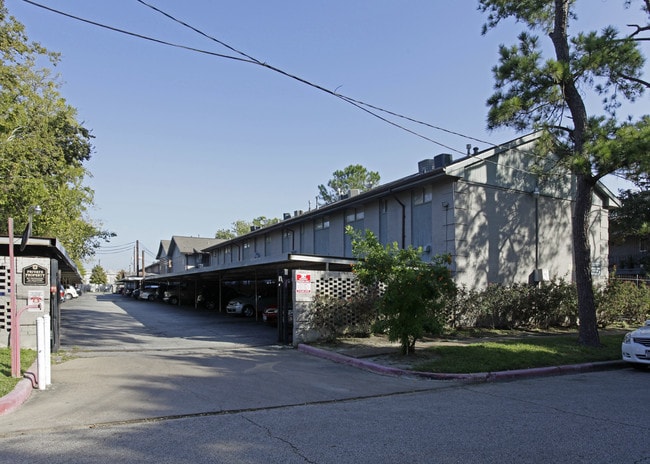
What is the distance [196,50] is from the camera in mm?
10367

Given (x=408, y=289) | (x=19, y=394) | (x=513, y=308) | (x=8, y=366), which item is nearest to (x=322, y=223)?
(x=513, y=308)

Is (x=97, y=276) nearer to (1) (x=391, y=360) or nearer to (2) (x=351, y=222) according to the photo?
(2) (x=351, y=222)

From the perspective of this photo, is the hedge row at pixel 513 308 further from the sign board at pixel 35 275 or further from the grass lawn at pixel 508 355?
the sign board at pixel 35 275

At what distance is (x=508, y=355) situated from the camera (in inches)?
464

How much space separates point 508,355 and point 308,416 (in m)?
6.87

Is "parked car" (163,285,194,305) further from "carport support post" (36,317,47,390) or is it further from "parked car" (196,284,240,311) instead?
"carport support post" (36,317,47,390)

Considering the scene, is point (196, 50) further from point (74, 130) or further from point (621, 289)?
point (621, 289)

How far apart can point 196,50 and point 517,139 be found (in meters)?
14.4

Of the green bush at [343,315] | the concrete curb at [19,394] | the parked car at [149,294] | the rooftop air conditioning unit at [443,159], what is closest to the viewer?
the concrete curb at [19,394]

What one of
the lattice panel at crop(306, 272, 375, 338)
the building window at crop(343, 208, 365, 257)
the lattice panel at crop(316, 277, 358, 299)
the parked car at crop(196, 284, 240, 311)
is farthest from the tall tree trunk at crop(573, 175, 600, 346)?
the parked car at crop(196, 284, 240, 311)

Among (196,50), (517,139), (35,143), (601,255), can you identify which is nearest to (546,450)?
(196,50)

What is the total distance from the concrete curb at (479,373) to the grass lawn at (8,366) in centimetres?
665

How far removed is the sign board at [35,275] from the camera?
11750mm

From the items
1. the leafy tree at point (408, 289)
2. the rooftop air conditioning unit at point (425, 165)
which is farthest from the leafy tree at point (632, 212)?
the leafy tree at point (408, 289)
